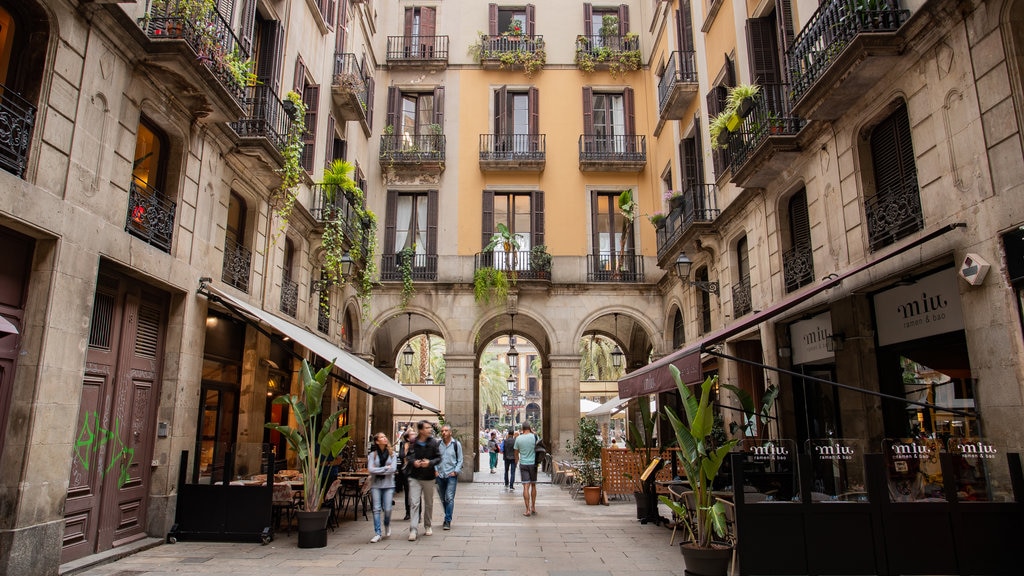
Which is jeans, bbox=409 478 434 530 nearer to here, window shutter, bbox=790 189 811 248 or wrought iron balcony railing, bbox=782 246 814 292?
wrought iron balcony railing, bbox=782 246 814 292

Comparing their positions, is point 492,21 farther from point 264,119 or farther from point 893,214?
point 893,214

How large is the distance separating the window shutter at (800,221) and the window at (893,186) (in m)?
1.94

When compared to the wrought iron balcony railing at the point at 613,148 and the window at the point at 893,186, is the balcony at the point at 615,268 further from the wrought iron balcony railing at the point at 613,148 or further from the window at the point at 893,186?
the window at the point at 893,186

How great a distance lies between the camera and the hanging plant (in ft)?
37.4

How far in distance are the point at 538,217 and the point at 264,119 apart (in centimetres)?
1090

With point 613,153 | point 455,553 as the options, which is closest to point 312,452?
point 455,553

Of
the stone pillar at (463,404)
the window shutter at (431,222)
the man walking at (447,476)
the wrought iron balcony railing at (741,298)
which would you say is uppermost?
the window shutter at (431,222)

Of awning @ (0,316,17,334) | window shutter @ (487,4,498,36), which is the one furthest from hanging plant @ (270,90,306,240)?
window shutter @ (487,4,498,36)

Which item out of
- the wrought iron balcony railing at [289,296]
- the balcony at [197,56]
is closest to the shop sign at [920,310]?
the balcony at [197,56]

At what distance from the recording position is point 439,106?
822 inches

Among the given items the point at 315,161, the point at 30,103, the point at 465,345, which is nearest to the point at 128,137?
the point at 30,103

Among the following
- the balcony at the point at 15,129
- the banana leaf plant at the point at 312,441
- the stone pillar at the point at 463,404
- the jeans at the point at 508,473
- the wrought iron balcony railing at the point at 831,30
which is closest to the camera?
the balcony at the point at 15,129

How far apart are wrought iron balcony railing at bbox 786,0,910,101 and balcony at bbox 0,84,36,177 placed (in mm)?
9518

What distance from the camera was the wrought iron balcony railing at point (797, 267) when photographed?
10.6m
